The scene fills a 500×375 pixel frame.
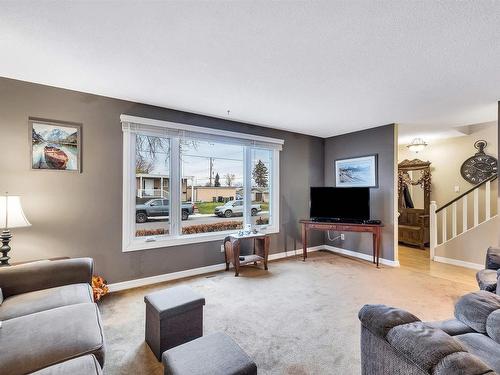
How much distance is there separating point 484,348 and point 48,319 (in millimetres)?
2464

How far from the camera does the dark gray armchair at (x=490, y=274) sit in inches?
83.5

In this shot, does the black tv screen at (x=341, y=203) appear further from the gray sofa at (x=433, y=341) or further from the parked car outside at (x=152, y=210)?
the gray sofa at (x=433, y=341)

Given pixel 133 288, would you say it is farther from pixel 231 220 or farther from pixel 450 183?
pixel 450 183

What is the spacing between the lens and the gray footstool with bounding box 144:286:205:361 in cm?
187

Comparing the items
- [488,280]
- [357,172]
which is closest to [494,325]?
[488,280]

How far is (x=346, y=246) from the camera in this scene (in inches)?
198

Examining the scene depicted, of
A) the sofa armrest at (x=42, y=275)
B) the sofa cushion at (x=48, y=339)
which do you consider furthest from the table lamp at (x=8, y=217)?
the sofa cushion at (x=48, y=339)

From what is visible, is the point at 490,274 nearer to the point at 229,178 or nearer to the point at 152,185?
the point at 229,178

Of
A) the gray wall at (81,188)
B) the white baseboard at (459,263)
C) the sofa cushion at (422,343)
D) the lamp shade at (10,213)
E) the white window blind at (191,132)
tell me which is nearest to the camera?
the sofa cushion at (422,343)

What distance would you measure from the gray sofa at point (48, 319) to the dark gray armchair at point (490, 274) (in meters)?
2.88

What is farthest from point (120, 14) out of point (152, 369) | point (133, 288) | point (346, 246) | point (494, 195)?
point (494, 195)

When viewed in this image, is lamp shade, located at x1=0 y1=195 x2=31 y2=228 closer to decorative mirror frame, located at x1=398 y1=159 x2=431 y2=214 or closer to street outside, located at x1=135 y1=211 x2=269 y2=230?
street outside, located at x1=135 y1=211 x2=269 y2=230

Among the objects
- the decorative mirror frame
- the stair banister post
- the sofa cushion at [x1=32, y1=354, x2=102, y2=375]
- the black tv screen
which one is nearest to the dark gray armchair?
the black tv screen

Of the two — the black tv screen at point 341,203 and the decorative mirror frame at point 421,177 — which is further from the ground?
the decorative mirror frame at point 421,177
